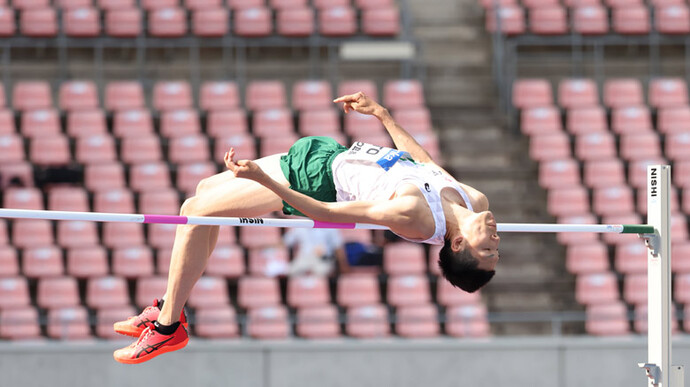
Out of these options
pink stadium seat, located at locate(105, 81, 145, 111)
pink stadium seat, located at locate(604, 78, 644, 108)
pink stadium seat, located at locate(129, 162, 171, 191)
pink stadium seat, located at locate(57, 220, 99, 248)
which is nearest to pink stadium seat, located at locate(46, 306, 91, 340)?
pink stadium seat, located at locate(57, 220, 99, 248)

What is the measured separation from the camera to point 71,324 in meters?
10.1

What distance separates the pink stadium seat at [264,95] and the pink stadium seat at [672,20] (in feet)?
15.1

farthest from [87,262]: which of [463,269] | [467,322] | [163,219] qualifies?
[463,269]

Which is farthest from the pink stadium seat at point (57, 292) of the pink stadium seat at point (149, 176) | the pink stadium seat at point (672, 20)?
the pink stadium seat at point (672, 20)

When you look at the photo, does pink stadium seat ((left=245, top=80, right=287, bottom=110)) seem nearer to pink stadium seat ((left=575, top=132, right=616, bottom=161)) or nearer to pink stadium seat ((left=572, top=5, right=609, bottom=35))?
pink stadium seat ((left=575, top=132, right=616, bottom=161))

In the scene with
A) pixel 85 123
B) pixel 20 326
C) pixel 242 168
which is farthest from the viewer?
pixel 85 123

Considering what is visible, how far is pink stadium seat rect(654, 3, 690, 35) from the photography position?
44.7 ft

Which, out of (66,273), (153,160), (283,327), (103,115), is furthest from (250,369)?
(103,115)

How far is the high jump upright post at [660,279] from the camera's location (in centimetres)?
591

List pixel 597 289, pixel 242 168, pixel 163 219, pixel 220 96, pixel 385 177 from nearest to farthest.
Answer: pixel 242 168, pixel 163 219, pixel 385 177, pixel 597 289, pixel 220 96

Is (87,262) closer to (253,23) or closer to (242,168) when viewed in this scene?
(253,23)

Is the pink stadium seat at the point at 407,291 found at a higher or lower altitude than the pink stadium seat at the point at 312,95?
lower

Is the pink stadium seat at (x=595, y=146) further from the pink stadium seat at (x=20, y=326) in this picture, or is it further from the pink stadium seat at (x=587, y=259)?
the pink stadium seat at (x=20, y=326)

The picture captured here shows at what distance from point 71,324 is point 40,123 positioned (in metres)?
2.72
